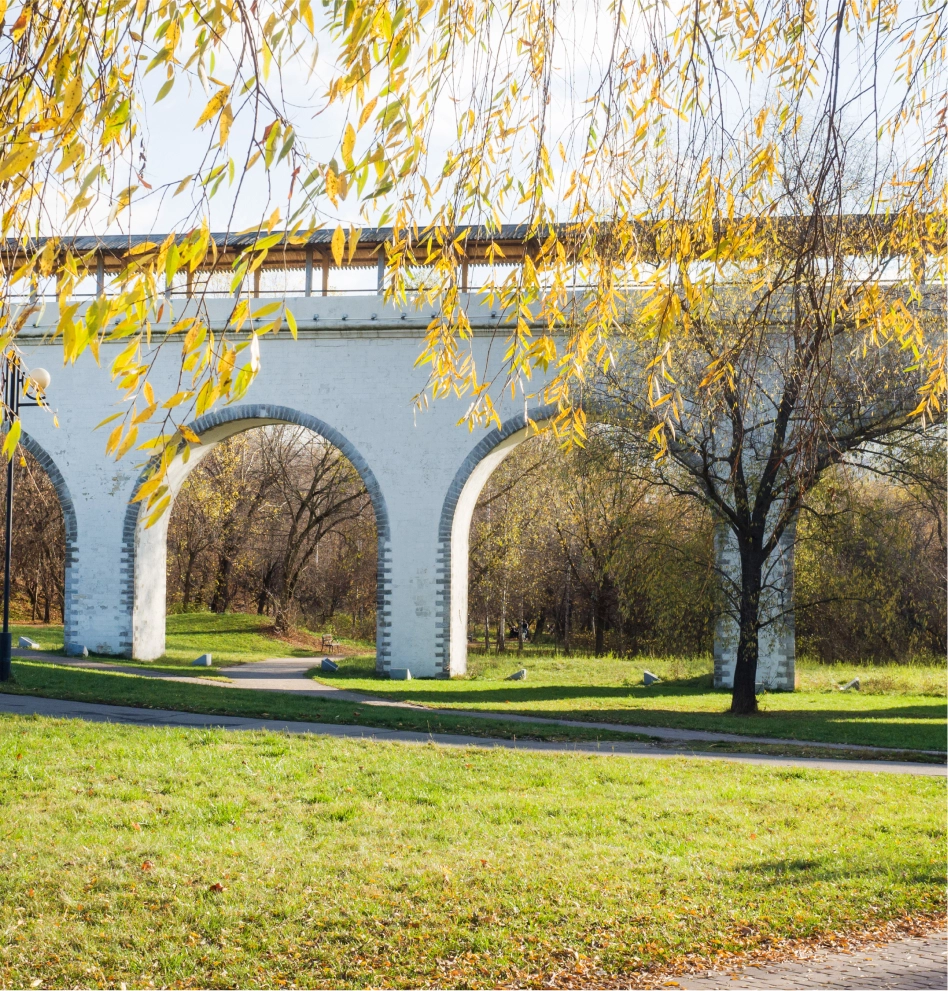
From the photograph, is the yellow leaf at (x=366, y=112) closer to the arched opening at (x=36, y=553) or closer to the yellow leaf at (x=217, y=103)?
the yellow leaf at (x=217, y=103)

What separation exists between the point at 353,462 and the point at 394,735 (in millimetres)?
8182

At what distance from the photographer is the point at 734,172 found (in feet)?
14.9

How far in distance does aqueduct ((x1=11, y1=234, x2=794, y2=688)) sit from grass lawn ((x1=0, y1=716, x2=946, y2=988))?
29.2 feet

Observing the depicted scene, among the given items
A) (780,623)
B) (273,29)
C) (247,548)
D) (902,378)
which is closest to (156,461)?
(273,29)

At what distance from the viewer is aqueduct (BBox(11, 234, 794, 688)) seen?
17656 millimetres

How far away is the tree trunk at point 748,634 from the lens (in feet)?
44.9

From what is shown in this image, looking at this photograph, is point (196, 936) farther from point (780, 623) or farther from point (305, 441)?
point (305, 441)

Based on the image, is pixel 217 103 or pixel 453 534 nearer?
pixel 217 103

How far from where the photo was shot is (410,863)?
217 inches

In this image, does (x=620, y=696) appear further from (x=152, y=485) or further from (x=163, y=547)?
(x=152, y=485)

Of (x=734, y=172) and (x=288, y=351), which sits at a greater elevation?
(x=288, y=351)

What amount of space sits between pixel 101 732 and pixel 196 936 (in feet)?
17.0

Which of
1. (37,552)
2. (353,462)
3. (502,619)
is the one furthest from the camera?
(37,552)

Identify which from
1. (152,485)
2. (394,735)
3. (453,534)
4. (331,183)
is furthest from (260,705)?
(152,485)
